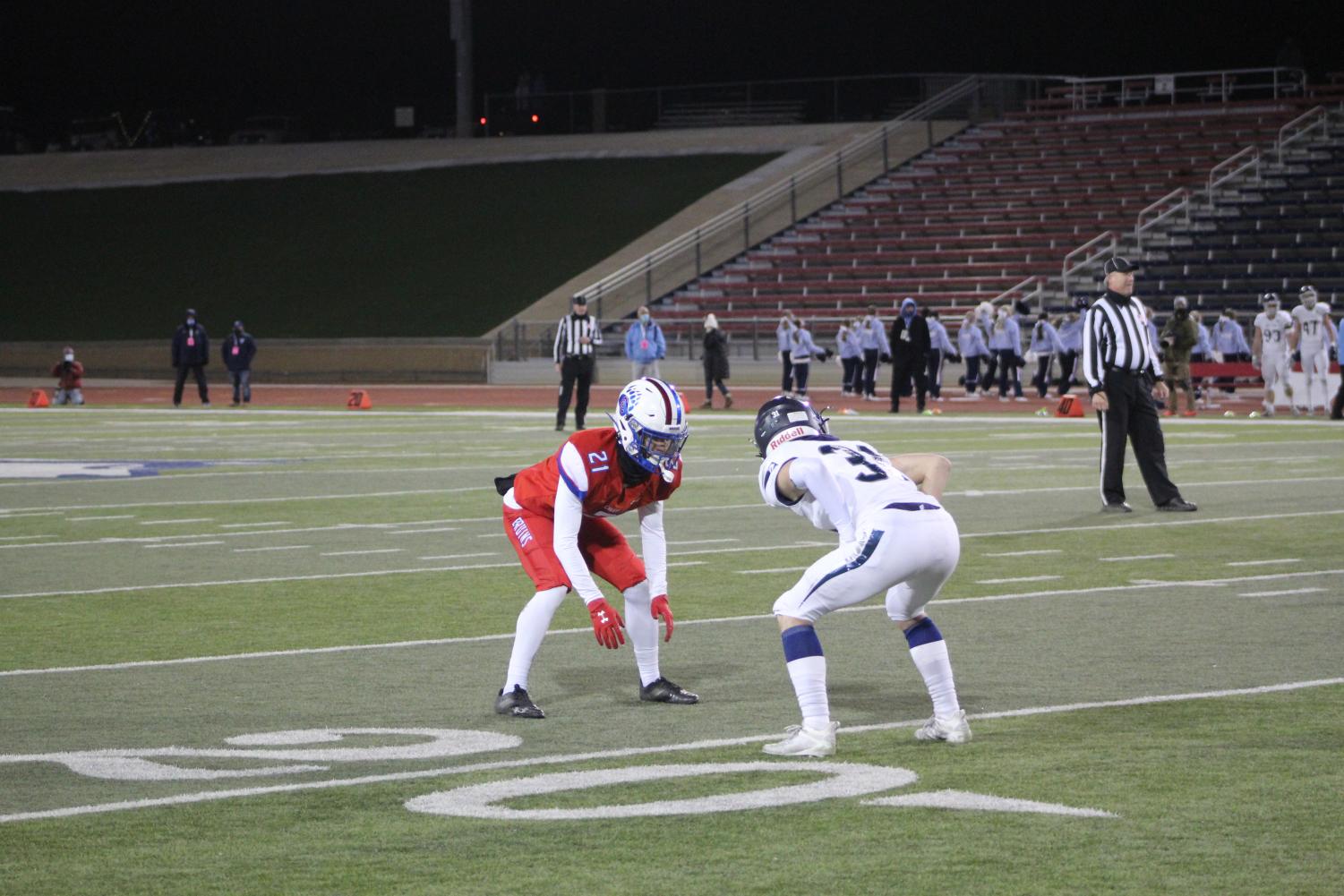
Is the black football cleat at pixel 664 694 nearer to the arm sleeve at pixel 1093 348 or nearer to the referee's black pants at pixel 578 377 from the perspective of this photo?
the arm sleeve at pixel 1093 348

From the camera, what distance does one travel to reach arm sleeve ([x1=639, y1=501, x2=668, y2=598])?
7.34 meters

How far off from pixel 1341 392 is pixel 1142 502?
463 inches

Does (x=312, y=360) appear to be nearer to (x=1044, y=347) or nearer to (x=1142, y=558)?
(x=1044, y=347)

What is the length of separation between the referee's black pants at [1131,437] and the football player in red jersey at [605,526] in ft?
25.9

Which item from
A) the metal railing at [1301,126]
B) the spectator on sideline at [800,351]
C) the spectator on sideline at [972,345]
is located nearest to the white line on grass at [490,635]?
the spectator on sideline at [800,351]

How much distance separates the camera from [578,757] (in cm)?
640

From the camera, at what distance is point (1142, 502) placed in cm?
1561

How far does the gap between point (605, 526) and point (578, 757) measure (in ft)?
4.88

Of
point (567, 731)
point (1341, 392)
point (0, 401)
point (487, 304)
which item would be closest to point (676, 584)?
point (567, 731)

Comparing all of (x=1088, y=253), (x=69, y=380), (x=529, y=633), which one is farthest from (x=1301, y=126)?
(x=529, y=633)

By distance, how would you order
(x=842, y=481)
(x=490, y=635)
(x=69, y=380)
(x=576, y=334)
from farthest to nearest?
(x=69, y=380), (x=576, y=334), (x=490, y=635), (x=842, y=481)

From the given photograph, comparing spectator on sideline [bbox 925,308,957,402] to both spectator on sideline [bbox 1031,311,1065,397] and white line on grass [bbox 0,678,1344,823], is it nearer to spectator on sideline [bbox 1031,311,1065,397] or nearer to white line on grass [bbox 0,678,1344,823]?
spectator on sideline [bbox 1031,311,1065,397]

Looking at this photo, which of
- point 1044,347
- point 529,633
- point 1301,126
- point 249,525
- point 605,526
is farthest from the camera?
point 1301,126

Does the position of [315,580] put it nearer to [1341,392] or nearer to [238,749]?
[238,749]
